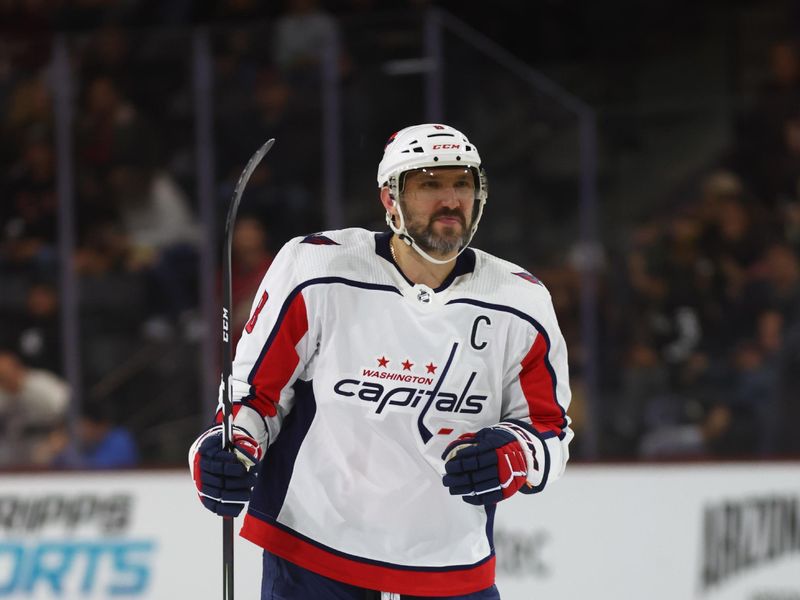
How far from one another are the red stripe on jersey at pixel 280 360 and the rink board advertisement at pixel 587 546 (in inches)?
77.1

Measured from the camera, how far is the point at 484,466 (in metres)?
2.36

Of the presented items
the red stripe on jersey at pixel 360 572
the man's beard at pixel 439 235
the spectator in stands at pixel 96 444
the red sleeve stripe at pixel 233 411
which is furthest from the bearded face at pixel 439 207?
the spectator in stands at pixel 96 444

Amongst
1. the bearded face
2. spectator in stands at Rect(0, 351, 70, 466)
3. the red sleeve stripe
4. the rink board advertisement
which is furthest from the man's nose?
spectator in stands at Rect(0, 351, 70, 466)

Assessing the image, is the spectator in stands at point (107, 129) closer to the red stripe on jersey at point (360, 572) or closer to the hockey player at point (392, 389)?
the hockey player at point (392, 389)

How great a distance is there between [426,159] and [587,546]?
2.26 meters

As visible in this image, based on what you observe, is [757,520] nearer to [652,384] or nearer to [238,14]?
[652,384]

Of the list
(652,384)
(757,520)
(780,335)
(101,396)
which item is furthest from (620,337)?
(101,396)

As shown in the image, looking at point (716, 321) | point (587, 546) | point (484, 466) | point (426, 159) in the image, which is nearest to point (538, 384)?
point (484, 466)

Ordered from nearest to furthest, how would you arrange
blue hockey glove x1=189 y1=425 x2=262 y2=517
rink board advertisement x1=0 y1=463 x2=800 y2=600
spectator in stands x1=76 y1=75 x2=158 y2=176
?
blue hockey glove x1=189 y1=425 x2=262 y2=517 < rink board advertisement x1=0 y1=463 x2=800 y2=600 < spectator in stands x1=76 y1=75 x2=158 y2=176

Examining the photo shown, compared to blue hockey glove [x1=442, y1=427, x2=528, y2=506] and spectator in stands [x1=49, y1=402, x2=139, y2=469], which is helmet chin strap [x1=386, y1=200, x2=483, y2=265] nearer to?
blue hockey glove [x1=442, y1=427, x2=528, y2=506]

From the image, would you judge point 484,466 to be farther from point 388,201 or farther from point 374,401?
point 388,201

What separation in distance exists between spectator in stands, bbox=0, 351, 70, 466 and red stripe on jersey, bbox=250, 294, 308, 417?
2.56 metres

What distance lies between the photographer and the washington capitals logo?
2471mm

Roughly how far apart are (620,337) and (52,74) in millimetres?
2316
